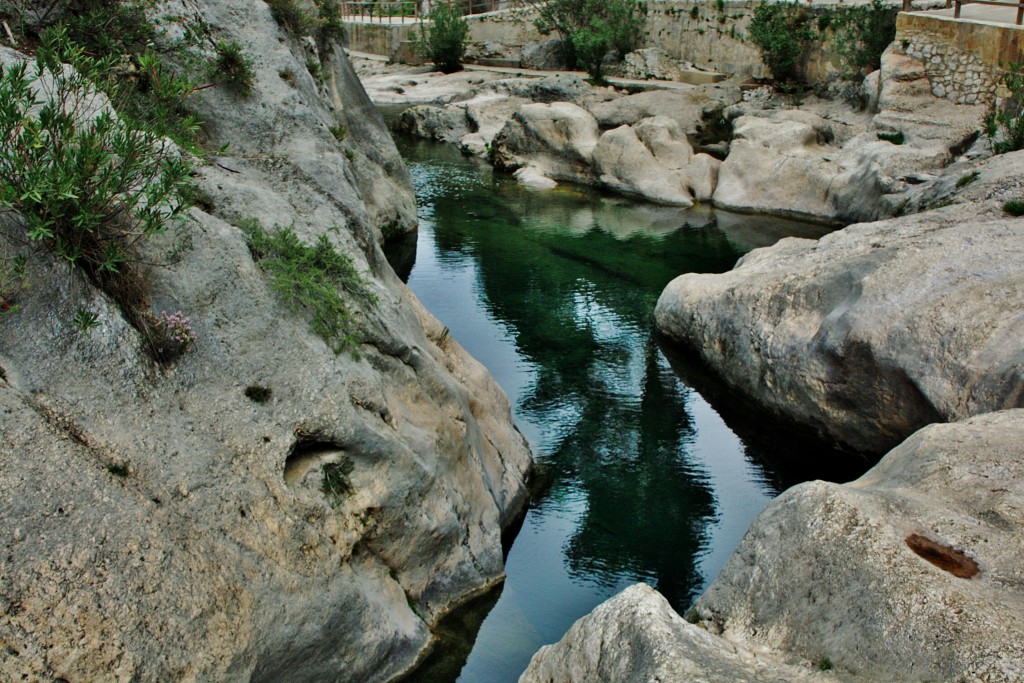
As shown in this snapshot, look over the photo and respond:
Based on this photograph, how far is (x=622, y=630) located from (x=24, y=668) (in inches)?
149

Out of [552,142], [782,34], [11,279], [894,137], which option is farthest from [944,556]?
[782,34]

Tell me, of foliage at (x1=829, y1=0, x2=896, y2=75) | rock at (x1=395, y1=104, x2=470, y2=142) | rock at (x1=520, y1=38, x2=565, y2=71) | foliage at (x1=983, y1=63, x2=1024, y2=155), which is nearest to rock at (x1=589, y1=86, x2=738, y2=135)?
foliage at (x1=829, y1=0, x2=896, y2=75)

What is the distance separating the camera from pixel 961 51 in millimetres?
25047

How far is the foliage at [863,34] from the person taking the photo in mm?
29188

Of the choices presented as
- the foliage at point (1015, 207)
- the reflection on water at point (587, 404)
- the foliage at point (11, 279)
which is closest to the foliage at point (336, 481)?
the reflection on water at point (587, 404)

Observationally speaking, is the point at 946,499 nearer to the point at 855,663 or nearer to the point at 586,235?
the point at 855,663

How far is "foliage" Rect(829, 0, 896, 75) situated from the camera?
29188mm

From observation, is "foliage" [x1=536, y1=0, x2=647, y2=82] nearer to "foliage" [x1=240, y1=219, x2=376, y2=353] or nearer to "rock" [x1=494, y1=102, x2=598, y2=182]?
"rock" [x1=494, y1=102, x2=598, y2=182]

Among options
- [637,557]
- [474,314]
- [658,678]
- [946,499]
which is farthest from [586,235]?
[658,678]

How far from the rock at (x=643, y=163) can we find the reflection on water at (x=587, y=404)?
80cm

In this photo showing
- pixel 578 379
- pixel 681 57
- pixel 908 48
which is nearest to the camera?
pixel 578 379

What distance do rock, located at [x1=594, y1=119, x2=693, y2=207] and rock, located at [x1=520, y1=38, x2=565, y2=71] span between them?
15830 millimetres

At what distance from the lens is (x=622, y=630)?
22.2 ft

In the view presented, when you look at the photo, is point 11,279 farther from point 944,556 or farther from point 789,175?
point 789,175
